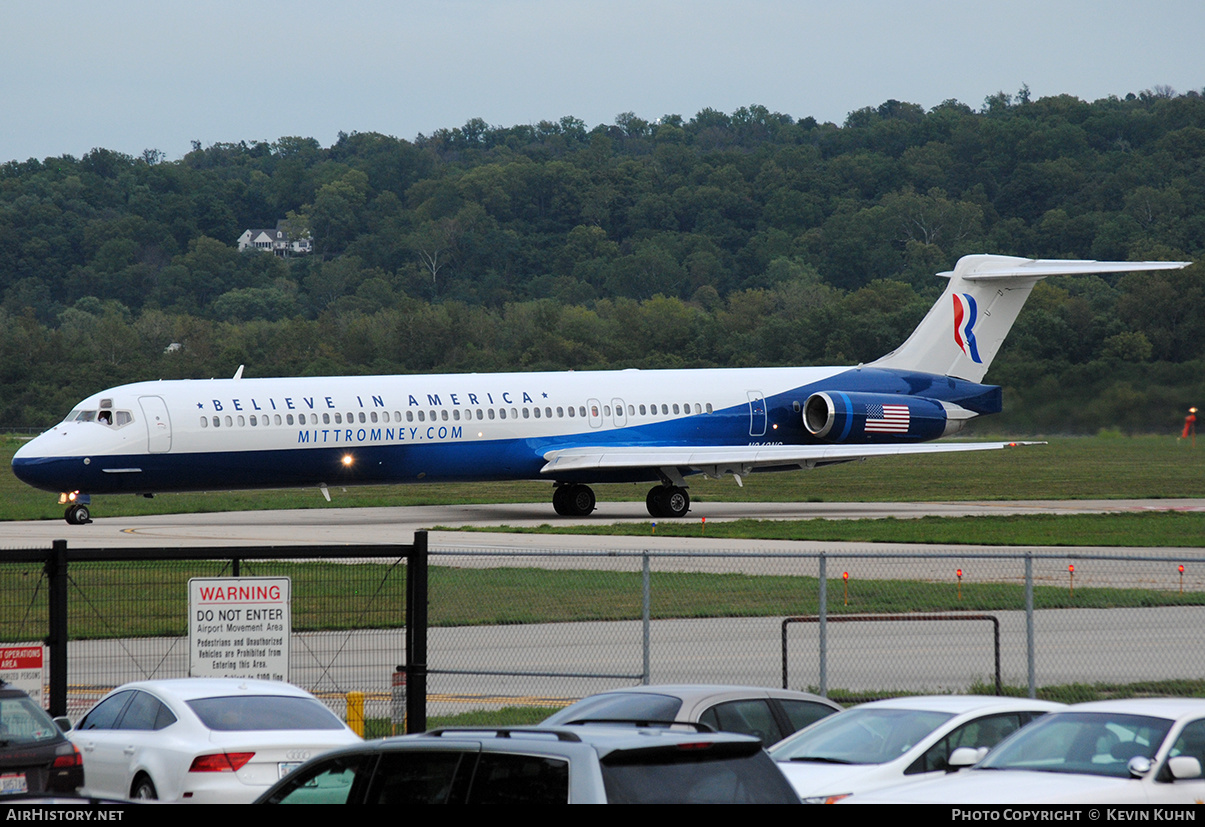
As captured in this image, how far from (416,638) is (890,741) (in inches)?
A: 186

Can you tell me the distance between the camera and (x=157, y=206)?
577 feet

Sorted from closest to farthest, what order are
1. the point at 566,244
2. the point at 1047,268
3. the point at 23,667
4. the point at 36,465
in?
the point at 23,667
the point at 36,465
the point at 1047,268
the point at 566,244

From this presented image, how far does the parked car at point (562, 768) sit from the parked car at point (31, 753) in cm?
312

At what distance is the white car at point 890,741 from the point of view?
391 inches

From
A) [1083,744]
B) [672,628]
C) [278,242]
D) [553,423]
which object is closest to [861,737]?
[1083,744]

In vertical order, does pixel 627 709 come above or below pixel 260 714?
above

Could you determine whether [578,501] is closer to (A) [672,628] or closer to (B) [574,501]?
(B) [574,501]

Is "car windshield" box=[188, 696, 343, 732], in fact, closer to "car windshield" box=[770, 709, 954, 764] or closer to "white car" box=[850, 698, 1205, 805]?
"car windshield" box=[770, 709, 954, 764]

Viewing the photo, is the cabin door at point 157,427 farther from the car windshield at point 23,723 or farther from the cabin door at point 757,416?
the car windshield at point 23,723

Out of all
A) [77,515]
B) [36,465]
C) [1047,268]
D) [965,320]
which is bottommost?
[77,515]

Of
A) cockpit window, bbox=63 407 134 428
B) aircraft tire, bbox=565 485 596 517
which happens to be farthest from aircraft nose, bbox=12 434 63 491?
aircraft tire, bbox=565 485 596 517

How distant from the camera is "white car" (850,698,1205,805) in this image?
8945mm

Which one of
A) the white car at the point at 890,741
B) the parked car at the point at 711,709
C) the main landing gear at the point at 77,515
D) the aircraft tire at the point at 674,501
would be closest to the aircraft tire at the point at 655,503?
the aircraft tire at the point at 674,501

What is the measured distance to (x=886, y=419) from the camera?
A: 39531 millimetres
